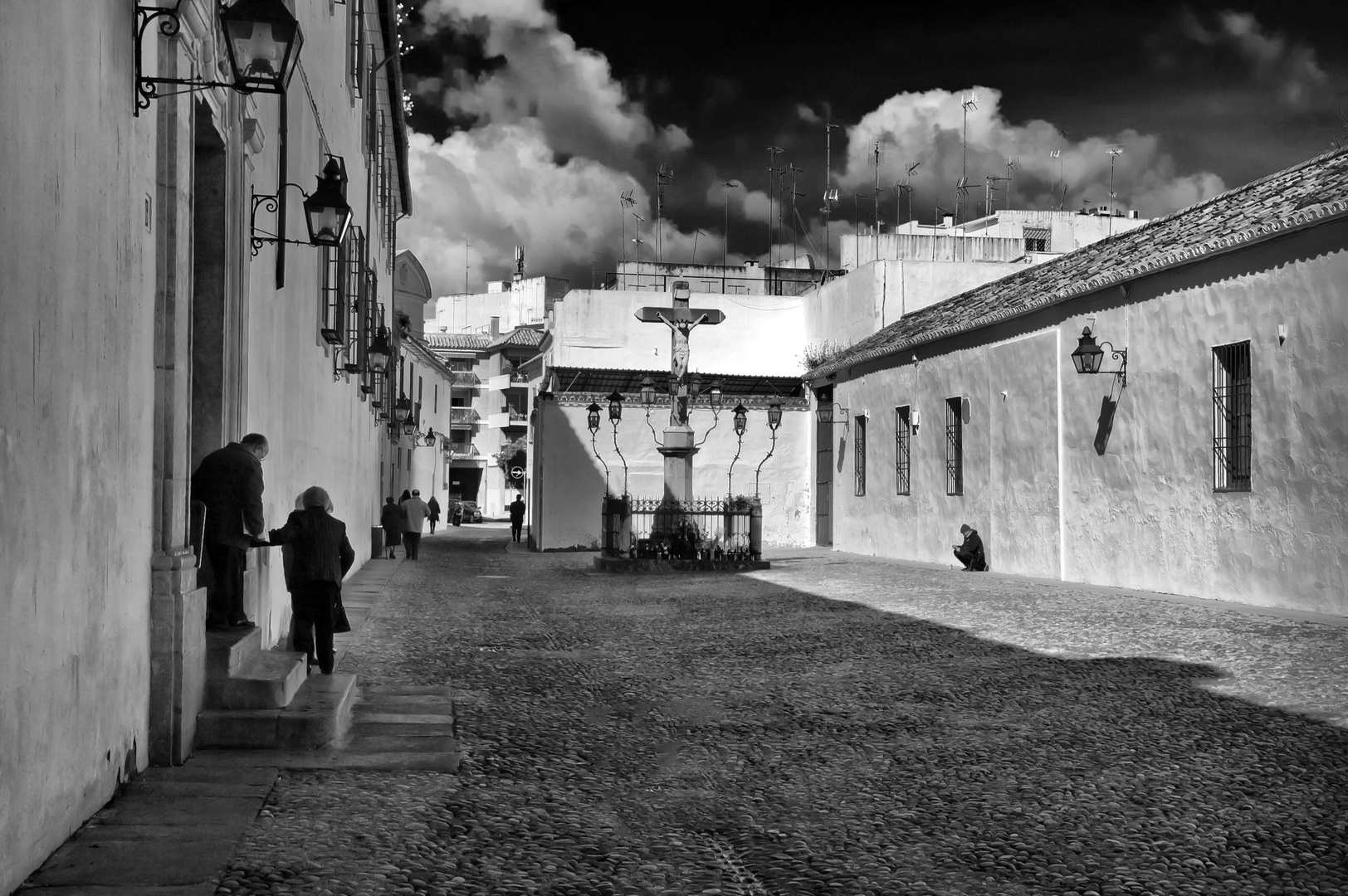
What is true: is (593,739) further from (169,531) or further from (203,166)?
(203,166)

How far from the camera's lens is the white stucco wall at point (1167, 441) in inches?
504

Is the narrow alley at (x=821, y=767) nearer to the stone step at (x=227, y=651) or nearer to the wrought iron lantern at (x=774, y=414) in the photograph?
the stone step at (x=227, y=651)

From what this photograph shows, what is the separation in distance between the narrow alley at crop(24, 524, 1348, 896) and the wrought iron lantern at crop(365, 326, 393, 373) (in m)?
7.24

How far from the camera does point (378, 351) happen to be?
18312 mm

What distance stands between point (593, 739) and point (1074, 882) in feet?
10.1

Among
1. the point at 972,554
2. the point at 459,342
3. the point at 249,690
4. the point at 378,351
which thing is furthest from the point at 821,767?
the point at 459,342

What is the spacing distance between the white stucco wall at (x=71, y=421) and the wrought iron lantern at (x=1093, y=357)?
1319 cm

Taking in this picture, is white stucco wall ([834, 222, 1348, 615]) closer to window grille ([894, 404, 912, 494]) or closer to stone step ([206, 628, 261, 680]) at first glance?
window grille ([894, 404, 912, 494])

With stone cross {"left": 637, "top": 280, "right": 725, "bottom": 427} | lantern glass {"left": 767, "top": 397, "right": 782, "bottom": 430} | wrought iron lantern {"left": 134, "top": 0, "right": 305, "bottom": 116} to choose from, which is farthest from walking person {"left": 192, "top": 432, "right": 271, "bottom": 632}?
lantern glass {"left": 767, "top": 397, "right": 782, "bottom": 430}

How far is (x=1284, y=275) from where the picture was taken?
13.4 meters

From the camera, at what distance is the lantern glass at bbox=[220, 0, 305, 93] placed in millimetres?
5883

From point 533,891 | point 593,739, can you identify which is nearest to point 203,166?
point 593,739

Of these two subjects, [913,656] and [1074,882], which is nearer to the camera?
[1074,882]

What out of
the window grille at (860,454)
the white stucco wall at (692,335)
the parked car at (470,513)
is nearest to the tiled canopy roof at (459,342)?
the parked car at (470,513)
